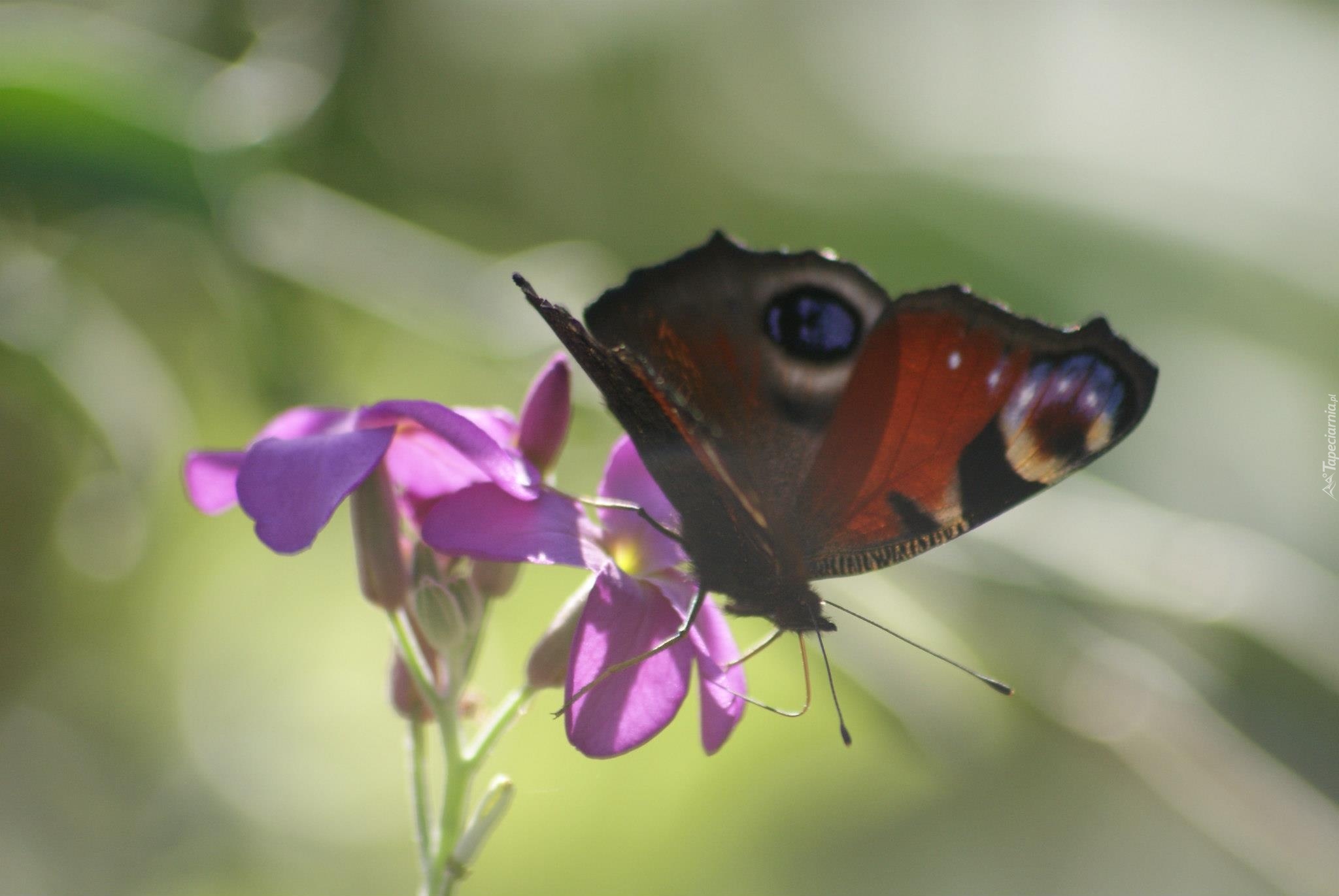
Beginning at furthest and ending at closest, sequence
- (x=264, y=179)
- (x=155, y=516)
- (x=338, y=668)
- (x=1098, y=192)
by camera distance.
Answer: (x=1098, y=192) < (x=338, y=668) < (x=155, y=516) < (x=264, y=179)

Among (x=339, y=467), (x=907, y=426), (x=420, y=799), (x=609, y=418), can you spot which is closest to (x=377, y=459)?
(x=339, y=467)

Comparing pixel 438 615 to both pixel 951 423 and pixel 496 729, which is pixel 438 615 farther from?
pixel 951 423

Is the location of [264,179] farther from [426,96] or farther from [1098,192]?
[1098,192]

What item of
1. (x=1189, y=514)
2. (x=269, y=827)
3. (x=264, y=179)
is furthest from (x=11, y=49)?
(x=1189, y=514)

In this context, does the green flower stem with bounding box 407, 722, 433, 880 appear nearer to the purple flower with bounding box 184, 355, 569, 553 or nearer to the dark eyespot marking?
the purple flower with bounding box 184, 355, 569, 553

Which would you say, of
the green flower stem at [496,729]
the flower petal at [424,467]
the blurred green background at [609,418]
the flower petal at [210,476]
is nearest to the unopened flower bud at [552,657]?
the green flower stem at [496,729]

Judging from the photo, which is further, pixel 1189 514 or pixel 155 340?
pixel 155 340

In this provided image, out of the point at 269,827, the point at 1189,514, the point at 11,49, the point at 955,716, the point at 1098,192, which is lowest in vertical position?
the point at 269,827

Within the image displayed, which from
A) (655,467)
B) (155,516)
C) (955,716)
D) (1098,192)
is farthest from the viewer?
(1098,192)
